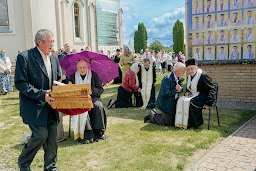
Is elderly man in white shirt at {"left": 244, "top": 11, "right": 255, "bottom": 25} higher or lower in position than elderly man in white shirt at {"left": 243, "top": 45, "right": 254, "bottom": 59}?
higher

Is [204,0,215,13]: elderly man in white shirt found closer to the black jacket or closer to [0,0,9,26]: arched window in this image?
the black jacket

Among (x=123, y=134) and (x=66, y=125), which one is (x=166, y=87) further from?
(x=66, y=125)

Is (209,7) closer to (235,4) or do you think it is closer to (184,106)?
(235,4)

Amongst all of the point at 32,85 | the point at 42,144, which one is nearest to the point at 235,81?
the point at 42,144

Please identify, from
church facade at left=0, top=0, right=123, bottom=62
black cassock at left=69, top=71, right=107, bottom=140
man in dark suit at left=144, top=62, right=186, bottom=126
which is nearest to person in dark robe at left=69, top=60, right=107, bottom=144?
black cassock at left=69, top=71, right=107, bottom=140

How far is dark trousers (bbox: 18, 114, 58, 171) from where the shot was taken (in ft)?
11.1

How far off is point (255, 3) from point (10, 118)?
28.4 feet

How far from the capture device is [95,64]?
5629mm

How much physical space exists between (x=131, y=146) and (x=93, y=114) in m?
1.15

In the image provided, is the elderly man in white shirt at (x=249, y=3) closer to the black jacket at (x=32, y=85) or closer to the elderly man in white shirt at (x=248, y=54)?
the elderly man in white shirt at (x=248, y=54)

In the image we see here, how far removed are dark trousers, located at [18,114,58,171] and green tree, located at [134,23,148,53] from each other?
49520 mm

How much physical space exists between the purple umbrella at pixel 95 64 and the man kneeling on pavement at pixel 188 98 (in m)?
1.53

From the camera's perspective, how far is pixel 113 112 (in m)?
8.31

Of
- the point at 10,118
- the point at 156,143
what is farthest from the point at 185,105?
the point at 10,118
